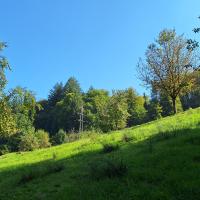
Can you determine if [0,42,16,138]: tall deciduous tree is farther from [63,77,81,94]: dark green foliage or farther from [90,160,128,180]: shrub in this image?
[63,77,81,94]: dark green foliage

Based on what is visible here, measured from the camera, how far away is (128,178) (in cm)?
1183

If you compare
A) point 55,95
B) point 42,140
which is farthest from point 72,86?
point 42,140

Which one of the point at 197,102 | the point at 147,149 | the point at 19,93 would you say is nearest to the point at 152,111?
the point at 197,102

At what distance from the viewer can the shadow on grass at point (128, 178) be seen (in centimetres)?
1051

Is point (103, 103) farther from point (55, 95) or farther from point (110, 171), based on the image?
point (110, 171)

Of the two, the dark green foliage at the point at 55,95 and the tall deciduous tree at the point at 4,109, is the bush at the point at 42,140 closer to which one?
the dark green foliage at the point at 55,95

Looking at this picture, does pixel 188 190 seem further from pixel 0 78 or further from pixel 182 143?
pixel 0 78

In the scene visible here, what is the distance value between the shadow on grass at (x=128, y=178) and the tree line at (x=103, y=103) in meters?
3.48

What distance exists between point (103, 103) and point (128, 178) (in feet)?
320

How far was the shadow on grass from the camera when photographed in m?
10.5

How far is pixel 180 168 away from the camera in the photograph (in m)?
12.2

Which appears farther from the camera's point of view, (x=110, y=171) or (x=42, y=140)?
(x=42, y=140)

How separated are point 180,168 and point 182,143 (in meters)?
3.57

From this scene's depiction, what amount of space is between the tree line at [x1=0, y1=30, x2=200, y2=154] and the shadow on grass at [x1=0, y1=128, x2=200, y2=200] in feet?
11.4
